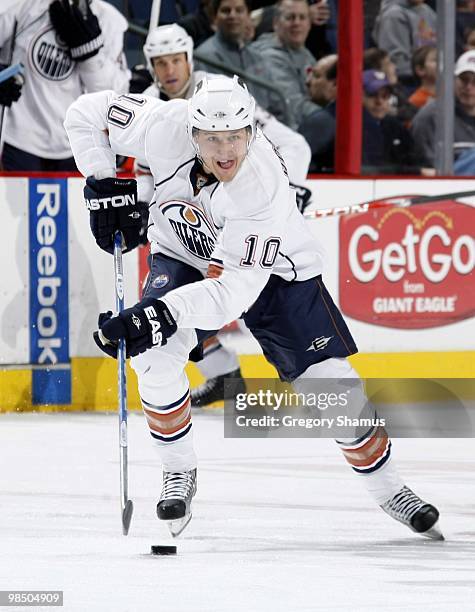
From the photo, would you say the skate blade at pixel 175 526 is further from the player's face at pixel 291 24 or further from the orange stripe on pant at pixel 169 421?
the player's face at pixel 291 24

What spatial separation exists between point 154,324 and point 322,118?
352 cm

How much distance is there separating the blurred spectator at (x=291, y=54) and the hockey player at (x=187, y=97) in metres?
0.57

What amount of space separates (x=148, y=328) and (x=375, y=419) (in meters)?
0.74

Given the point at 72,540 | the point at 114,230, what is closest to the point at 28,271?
the point at 114,230

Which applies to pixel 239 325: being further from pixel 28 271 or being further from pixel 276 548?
pixel 276 548

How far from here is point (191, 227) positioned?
11.8 feet

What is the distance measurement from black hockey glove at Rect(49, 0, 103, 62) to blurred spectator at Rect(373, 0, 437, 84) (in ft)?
4.85

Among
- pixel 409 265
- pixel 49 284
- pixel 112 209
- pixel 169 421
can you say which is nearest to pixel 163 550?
pixel 169 421

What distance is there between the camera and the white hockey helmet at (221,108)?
324 centimetres

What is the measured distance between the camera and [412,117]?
682cm

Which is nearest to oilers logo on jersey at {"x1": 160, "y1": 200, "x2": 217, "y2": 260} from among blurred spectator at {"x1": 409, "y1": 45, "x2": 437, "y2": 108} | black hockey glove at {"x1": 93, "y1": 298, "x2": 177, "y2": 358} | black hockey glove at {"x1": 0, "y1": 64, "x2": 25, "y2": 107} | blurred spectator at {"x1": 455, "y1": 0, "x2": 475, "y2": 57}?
black hockey glove at {"x1": 93, "y1": 298, "x2": 177, "y2": 358}

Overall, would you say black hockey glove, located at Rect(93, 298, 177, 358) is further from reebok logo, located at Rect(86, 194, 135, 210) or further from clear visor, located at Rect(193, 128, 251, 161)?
reebok logo, located at Rect(86, 194, 135, 210)

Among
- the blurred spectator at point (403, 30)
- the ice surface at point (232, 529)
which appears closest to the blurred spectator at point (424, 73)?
the blurred spectator at point (403, 30)

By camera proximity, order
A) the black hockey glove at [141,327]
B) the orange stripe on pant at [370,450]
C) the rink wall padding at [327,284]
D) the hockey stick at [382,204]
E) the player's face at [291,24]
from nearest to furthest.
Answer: the black hockey glove at [141,327]
the orange stripe on pant at [370,450]
the rink wall padding at [327,284]
the hockey stick at [382,204]
the player's face at [291,24]
